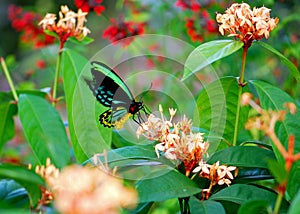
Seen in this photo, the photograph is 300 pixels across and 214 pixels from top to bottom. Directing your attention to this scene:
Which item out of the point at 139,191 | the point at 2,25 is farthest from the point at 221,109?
the point at 2,25

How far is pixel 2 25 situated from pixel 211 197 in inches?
184

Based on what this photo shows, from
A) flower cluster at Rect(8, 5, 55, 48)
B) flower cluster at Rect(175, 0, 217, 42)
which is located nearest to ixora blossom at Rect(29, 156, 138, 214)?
flower cluster at Rect(175, 0, 217, 42)

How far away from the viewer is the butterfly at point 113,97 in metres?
0.92

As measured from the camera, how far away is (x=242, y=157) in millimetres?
821

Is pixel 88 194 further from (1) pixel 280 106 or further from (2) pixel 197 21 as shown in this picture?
(2) pixel 197 21

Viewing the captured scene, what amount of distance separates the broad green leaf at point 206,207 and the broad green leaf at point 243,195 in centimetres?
3

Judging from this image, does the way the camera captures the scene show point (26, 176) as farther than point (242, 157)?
No

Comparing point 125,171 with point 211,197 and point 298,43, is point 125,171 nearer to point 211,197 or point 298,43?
point 211,197

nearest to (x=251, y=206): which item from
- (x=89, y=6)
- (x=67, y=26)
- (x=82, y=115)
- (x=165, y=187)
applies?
(x=165, y=187)

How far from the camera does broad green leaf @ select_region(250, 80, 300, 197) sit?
77 cm

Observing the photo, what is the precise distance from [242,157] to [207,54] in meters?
0.16

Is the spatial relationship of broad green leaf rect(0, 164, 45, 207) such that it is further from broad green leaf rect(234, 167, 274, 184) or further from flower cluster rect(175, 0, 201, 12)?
flower cluster rect(175, 0, 201, 12)

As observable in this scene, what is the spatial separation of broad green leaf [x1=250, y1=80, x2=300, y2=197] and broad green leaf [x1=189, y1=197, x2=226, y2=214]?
0.12m

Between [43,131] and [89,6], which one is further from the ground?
[89,6]
